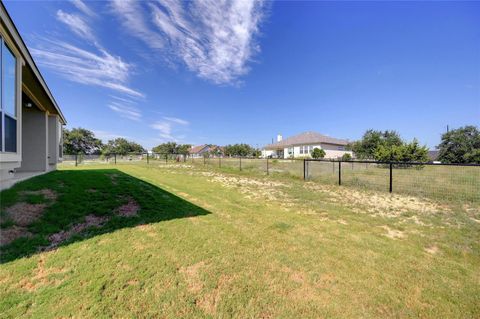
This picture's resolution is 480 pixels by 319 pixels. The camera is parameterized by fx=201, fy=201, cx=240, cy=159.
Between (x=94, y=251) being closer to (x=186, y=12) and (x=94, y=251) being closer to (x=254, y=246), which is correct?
(x=254, y=246)

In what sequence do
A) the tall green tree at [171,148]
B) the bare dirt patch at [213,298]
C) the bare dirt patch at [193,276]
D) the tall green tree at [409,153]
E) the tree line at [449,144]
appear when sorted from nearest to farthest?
1. the bare dirt patch at [213,298]
2. the bare dirt patch at [193,276]
3. the tall green tree at [409,153]
4. the tree line at [449,144]
5. the tall green tree at [171,148]

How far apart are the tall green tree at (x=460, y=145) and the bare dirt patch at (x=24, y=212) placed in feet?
155

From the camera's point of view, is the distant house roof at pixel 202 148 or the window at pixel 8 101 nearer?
the window at pixel 8 101

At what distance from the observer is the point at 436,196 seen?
6.69 meters

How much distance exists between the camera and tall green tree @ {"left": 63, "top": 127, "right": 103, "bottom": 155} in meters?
44.3

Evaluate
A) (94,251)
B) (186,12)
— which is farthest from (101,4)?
(94,251)

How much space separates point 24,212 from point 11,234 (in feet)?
3.30

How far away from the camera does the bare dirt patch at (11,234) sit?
273 centimetres

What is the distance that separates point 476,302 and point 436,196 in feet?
20.4

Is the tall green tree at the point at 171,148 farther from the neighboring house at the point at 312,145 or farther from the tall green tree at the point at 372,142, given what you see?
the tall green tree at the point at 372,142

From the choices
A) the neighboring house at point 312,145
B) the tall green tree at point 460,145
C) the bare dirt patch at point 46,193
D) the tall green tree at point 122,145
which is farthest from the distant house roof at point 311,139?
the tall green tree at point 122,145

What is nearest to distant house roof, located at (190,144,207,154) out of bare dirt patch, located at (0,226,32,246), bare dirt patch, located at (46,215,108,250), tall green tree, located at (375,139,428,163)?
tall green tree, located at (375,139,428,163)

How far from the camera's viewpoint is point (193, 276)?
7.64ft

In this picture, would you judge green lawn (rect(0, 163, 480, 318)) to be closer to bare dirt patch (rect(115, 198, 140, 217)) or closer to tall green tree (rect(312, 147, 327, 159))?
bare dirt patch (rect(115, 198, 140, 217))
